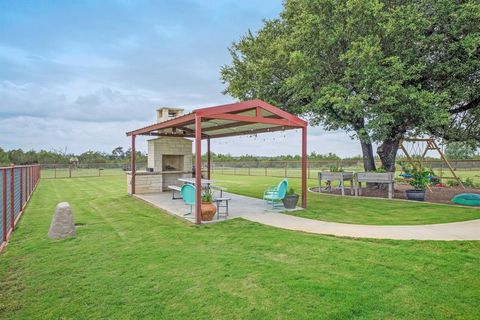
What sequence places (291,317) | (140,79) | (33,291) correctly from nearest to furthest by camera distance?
(291,317) → (33,291) → (140,79)

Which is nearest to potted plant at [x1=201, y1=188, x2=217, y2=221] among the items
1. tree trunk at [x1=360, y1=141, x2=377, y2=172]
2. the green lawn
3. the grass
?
the green lawn

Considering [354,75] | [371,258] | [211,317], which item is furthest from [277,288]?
[354,75]

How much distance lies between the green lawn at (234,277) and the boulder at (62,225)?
0.25m

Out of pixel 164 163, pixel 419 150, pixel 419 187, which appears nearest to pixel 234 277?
pixel 419 187

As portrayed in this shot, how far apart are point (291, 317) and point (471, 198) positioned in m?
8.98

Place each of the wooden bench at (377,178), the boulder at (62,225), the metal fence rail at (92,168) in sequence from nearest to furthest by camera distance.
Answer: the boulder at (62,225) → the wooden bench at (377,178) → the metal fence rail at (92,168)

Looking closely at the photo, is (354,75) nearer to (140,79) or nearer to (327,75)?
(327,75)

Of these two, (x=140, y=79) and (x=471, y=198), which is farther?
(x=140, y=79)

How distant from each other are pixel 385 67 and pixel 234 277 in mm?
9014

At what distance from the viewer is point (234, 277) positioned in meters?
3.82

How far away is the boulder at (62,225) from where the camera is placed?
18.9 ft

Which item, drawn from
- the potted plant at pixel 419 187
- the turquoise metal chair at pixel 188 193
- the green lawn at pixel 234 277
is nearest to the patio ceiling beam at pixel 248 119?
the turquoise metal chair at pixel 188 193

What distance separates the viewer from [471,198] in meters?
9.20

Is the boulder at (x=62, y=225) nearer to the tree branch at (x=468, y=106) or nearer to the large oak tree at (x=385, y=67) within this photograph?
the large oak tree at (x=385, y=67)
